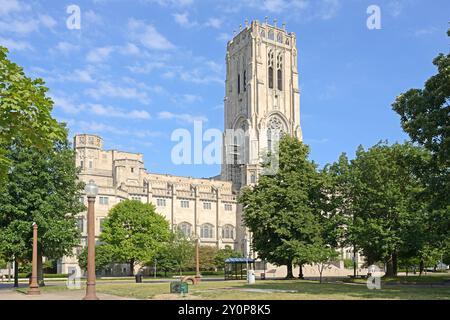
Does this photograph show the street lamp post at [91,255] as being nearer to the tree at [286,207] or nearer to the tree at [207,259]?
the tree at [286,207]

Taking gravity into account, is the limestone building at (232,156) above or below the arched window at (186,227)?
above

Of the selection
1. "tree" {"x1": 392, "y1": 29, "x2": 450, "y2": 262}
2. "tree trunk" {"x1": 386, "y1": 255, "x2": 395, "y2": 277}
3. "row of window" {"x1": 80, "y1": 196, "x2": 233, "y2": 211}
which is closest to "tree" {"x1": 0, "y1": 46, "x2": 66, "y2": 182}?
"tree" {"x1": 392, "y1": 29, "x2": 450, "y2": 262}

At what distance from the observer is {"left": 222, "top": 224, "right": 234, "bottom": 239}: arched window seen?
112750 mm

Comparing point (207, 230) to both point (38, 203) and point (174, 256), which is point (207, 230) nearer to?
point (174, 256)

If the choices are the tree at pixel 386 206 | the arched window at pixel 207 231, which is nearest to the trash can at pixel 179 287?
the tree at pixel 386 206

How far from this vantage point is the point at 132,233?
75.0m

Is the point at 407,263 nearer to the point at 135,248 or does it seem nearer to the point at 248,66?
the point at 135,248

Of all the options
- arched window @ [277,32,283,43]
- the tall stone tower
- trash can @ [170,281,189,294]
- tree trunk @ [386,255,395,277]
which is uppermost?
arched window @ [277,32,283,43]

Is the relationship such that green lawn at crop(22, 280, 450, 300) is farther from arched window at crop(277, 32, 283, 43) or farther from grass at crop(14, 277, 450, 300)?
arched window at crop(277, 32, 283, 43)

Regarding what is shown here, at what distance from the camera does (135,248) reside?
240 feet

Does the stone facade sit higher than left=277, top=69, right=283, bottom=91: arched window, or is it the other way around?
left=277, top=69, right=283, bottom=91: arched window

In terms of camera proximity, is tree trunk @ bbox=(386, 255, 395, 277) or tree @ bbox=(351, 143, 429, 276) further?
tree trunk @ bbox=(386, 255, 395, 277)

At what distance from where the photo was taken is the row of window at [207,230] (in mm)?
107312
